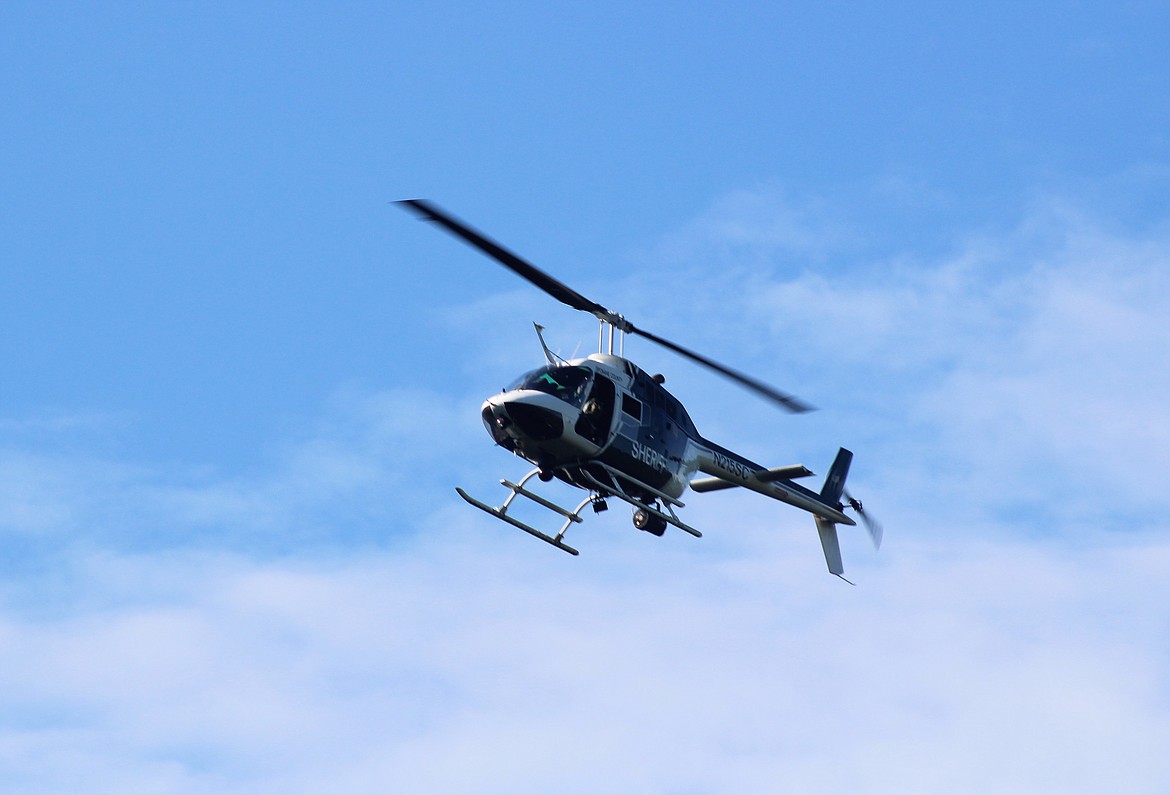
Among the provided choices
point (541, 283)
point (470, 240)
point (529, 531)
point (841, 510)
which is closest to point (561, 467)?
point (529, 531)

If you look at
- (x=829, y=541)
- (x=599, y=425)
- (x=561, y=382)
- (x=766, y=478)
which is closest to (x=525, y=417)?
(x=561, y=382)

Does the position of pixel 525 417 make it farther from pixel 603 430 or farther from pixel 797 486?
pixel 797 486

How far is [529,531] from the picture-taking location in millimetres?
32812

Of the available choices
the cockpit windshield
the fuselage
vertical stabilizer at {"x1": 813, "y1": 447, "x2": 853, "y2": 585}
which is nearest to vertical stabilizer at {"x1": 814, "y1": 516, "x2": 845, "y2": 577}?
vertical stabilizer at {"x1": 813, "y1": 447, "x2": 853, "y2": 585}

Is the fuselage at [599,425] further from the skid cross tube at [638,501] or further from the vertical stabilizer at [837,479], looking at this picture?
the vertical stabilizer at [837,479]

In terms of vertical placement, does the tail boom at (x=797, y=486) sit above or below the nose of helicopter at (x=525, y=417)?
above

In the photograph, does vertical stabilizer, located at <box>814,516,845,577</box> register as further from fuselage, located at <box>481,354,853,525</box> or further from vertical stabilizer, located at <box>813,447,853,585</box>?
fuselage, located at <box>481,354,853,525</box>

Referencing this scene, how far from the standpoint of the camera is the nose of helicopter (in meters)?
31.9

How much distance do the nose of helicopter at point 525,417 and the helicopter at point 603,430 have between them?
0.06 ft

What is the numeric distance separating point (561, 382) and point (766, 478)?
621 centimetres

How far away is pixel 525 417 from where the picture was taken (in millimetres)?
31906

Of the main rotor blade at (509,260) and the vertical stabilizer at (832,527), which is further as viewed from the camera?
the vertical stabilizer at (832,527)

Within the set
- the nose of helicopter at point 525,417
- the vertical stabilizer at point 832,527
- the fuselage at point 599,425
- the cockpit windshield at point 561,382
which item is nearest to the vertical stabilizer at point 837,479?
the vertical stabilizer at point 832,527

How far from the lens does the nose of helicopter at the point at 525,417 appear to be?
31.9 meters
